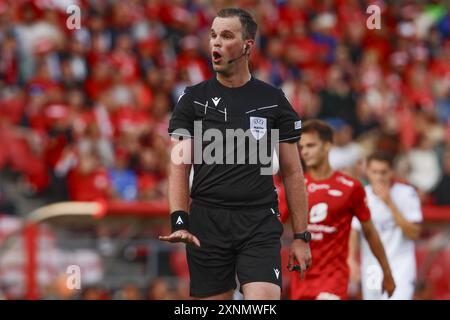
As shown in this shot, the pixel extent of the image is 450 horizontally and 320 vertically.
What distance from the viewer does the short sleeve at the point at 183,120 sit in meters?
7.03

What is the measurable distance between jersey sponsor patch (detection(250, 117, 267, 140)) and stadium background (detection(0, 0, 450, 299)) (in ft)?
16.4

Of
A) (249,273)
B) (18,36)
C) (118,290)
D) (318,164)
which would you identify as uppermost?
(18,36)

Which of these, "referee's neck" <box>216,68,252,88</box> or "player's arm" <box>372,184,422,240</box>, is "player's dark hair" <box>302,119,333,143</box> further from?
"referee's neck" <box>216,68,252,88</box>

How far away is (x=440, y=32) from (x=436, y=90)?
2469 millimetres

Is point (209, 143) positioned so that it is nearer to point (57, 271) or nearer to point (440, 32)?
point (57, 271)

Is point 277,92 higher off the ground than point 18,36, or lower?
lower

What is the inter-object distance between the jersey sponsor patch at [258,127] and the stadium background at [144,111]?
498cm

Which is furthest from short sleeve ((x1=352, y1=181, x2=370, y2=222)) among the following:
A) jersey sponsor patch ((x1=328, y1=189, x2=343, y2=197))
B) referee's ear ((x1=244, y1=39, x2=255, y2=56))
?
referee's ear ((x1=244, y1=39, x2=255, y2=56))

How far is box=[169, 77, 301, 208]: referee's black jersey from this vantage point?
23.0 ft

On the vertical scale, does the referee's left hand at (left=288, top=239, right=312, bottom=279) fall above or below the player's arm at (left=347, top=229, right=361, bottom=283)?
above

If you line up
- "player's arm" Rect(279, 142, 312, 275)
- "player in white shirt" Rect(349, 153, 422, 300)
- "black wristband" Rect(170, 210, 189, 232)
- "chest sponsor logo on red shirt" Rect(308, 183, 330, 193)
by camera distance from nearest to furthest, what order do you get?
"black wristband" Rect(170, 210, 189, 232)
"player's arm" Rect(279, 142, 312, 275)
"chest sponsor logo on red shirt" Rect(308, 183, 330, 193)
"player in white shirt" Rect(349, 153, 422, 300)

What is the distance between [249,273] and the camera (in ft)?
22.5
